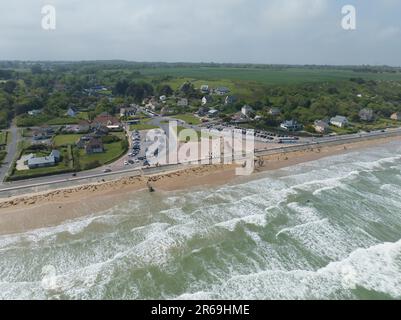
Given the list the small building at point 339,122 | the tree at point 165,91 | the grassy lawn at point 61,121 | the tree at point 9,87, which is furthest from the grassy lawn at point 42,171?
the tree at point 9,87

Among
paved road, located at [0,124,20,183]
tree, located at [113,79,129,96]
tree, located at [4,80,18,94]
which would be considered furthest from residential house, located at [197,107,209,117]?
tree, located at [4,80,18,94]

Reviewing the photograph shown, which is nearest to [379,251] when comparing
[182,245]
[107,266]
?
[182,245]

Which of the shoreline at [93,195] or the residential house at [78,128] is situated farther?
the residential house at [78,128]

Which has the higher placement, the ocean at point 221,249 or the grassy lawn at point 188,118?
the grassy lawn at point 188,118

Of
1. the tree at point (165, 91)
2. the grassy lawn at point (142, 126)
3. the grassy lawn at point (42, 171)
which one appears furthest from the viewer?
the tree at point (165, 91)

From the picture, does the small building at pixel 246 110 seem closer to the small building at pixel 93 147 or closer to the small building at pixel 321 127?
the small building at pixel 321 127

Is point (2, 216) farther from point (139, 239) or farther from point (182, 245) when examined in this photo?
point (182, 245)
